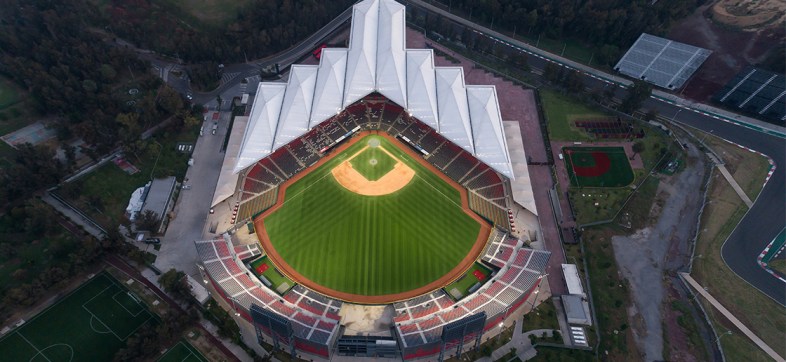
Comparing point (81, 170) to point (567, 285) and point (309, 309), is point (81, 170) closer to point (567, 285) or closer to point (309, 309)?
point (309, 309)

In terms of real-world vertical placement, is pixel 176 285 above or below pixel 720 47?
below

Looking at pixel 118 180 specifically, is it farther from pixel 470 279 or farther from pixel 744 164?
pixel 744 164

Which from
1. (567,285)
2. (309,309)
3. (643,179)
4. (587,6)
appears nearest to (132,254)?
(309,309)

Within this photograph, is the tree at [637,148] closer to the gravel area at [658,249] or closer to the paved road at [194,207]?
the gravel area at [658,249]

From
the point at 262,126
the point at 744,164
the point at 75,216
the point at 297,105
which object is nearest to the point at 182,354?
the point at 75,216

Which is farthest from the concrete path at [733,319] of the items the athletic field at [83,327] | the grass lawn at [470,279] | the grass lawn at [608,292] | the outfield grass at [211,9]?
the outfield grass at [211,9]

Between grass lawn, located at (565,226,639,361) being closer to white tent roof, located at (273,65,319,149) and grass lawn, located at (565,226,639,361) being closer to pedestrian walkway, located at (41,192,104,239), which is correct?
white tent roof, located at (273,65,319,149)
